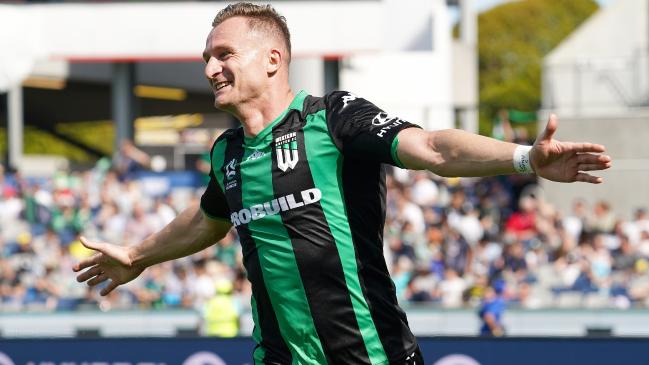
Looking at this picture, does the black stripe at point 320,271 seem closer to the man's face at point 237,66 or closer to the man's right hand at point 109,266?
Result: the man's face at point 237,66

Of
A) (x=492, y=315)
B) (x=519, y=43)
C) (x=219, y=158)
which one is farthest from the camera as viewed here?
(x=519, y=43)

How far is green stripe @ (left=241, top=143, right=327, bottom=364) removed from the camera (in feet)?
14.9

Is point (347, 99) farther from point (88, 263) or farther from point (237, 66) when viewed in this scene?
point (88, 263)

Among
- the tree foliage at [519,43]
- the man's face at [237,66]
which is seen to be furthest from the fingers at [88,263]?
the tree foliage at [519,43]

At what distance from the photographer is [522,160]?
396 centimetres

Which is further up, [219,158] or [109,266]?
[219,158]

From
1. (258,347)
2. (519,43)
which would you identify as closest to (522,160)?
(258,347)

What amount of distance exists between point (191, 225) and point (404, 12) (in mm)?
18167

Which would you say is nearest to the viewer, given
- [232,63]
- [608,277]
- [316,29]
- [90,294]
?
[232,63]

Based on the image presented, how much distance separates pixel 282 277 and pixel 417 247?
1098cm

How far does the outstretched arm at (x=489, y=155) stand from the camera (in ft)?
12.6

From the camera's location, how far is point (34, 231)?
18188 mm

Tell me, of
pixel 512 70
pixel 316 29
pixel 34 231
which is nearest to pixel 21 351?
pixel 34 231

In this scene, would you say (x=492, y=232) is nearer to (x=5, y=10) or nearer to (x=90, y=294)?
(x=90, y=294)
